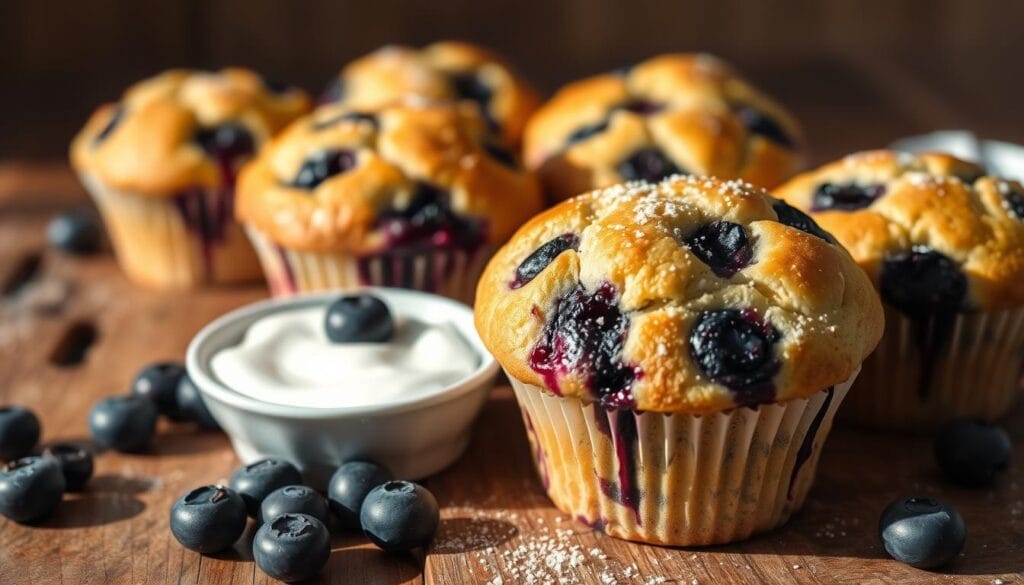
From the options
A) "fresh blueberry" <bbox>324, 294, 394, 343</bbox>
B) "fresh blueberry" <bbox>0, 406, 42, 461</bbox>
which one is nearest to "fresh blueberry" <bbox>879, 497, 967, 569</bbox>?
"fresh blueberry" <bbox>324, 294, 394, 343</bbox>

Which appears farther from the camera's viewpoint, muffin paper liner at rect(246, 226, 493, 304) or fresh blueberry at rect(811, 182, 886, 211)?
muffin paper liner at rect(246, 226, 493, 304)

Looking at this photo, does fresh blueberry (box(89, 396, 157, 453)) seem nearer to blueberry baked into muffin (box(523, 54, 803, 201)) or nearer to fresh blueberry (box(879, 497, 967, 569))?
blueberry baked into muffin (box(523, 54, 803, 201))

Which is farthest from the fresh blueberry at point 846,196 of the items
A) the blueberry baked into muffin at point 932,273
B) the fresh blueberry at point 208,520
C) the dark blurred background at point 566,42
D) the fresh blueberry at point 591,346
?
the dark blurred background at point 566,42

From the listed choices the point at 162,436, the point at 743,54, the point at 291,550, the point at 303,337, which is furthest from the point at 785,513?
the point at 743,54

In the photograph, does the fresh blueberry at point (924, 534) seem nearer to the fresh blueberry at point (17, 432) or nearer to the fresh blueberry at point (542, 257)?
the fresh blueberry at point (542, 257)

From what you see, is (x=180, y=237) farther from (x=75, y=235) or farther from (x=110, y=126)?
(x=75, y=235)

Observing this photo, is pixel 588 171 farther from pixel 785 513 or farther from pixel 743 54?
pixel 743 54
